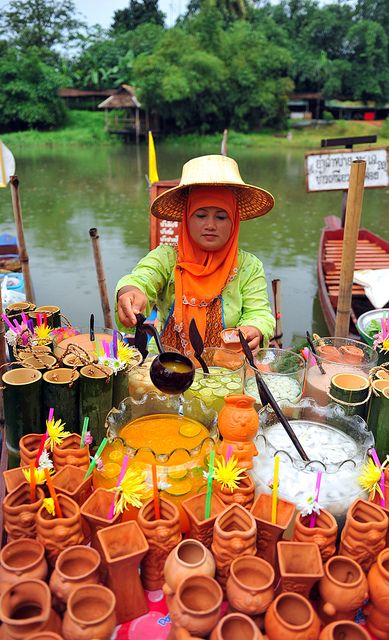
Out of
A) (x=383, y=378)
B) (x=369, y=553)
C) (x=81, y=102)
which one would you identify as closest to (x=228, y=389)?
(x=383, y=378)

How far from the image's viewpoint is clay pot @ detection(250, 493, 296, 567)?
114 cm

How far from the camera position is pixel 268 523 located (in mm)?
1131

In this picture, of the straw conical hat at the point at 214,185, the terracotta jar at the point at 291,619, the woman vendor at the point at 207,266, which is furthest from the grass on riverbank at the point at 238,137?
the terracotta jar at the point at 291,619

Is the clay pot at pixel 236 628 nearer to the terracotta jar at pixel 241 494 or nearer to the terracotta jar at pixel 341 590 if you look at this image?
the terracotta jar at pixel 341 590

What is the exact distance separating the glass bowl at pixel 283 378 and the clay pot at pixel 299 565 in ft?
1.93

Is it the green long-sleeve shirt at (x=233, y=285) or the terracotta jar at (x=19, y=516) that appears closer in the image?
the terracotta jar at (x=19, y=516)

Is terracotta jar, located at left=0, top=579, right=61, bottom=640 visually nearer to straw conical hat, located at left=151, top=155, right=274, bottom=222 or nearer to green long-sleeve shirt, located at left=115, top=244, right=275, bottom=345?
green long-sleeve shirt, located at left=115, top=244, right=275, bottom=345

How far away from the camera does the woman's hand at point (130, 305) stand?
1.87 meters

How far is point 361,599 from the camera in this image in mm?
1037

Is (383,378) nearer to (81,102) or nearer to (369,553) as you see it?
(369,553)

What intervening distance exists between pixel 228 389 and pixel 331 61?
3271 cm

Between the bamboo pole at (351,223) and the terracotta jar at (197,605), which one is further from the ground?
the bamboo pole at (351,223)

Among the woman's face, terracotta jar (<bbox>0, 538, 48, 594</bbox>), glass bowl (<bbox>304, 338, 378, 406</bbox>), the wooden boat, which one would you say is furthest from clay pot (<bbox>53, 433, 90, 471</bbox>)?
the wooden boat

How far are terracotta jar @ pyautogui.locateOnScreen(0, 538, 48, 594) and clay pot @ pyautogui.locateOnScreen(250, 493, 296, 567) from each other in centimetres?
50
